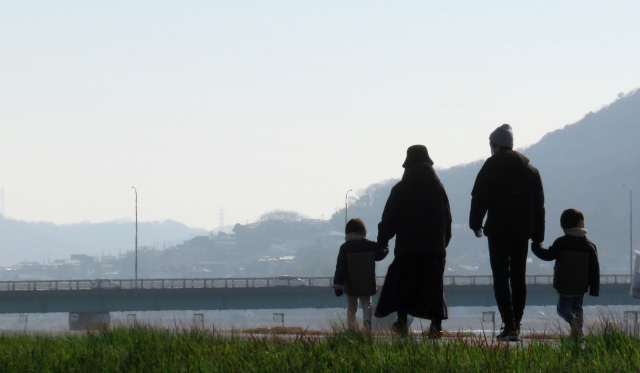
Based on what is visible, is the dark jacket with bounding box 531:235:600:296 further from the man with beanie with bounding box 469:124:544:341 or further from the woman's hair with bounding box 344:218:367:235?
the woman's hair with bounding box 344:218:367:235

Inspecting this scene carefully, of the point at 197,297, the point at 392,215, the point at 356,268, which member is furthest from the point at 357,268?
the point at 197,297

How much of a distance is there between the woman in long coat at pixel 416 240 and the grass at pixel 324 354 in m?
1.27

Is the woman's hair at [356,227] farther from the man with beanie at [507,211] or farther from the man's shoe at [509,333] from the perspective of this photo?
the man's shoe at [509,333]

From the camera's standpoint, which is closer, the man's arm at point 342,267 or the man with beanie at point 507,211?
the man with beanie at point 507,211

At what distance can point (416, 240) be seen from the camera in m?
11.2

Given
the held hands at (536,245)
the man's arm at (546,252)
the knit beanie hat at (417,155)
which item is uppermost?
the knit beanie hat at (417,155)

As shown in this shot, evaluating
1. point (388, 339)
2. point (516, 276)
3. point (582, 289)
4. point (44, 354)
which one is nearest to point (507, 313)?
point (516, 276)

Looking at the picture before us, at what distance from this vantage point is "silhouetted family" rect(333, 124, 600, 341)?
35.4 feet

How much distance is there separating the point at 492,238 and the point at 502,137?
3.31 feet

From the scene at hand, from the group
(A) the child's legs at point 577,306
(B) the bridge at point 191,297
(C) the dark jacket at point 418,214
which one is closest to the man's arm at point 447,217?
(C) the dark jacket at point 418,214

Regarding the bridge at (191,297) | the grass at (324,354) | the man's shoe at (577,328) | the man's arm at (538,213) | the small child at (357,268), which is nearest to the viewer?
the grass at (324,354)

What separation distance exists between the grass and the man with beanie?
139 centimetres

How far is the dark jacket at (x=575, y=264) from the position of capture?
11383mm

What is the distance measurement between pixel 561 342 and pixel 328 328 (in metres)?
2.59
